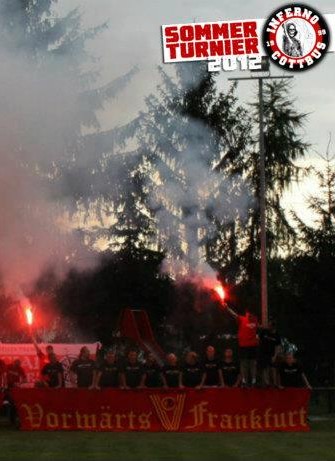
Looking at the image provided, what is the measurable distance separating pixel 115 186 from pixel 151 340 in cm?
396

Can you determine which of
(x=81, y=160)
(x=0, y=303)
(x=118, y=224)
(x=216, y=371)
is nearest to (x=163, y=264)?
(x=118, y=224)

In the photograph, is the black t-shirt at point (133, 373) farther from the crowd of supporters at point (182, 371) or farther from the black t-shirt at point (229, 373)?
the black t-shirt at point (229, 373)

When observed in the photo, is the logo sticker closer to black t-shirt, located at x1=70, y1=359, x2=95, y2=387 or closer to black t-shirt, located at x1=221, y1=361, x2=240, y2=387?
black t-shirt, located at x1=221, y1=361, x2=240, y2=387

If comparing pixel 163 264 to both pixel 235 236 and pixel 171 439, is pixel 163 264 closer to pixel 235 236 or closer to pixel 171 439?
pixel 235 236

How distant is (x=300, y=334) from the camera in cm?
3803

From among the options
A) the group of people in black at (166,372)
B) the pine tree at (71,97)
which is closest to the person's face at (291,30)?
the pine tree at (71,97)

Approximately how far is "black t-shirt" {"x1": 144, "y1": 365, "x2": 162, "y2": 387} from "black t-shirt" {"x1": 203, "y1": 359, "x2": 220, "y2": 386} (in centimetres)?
91

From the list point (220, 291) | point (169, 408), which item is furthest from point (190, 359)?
point (220, 291)

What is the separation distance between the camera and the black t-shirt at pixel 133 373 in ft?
74.2

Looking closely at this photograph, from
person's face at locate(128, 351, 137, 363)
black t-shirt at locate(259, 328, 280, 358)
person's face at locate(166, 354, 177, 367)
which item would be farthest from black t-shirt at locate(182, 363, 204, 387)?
black t-shirt at locate(259, 328, 280, 358)

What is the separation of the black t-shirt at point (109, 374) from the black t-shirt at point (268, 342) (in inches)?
121

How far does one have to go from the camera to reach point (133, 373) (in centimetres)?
2264

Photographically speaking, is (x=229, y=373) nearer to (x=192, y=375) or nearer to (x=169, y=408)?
(x=192, y=375)

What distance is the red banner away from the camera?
21266mm
